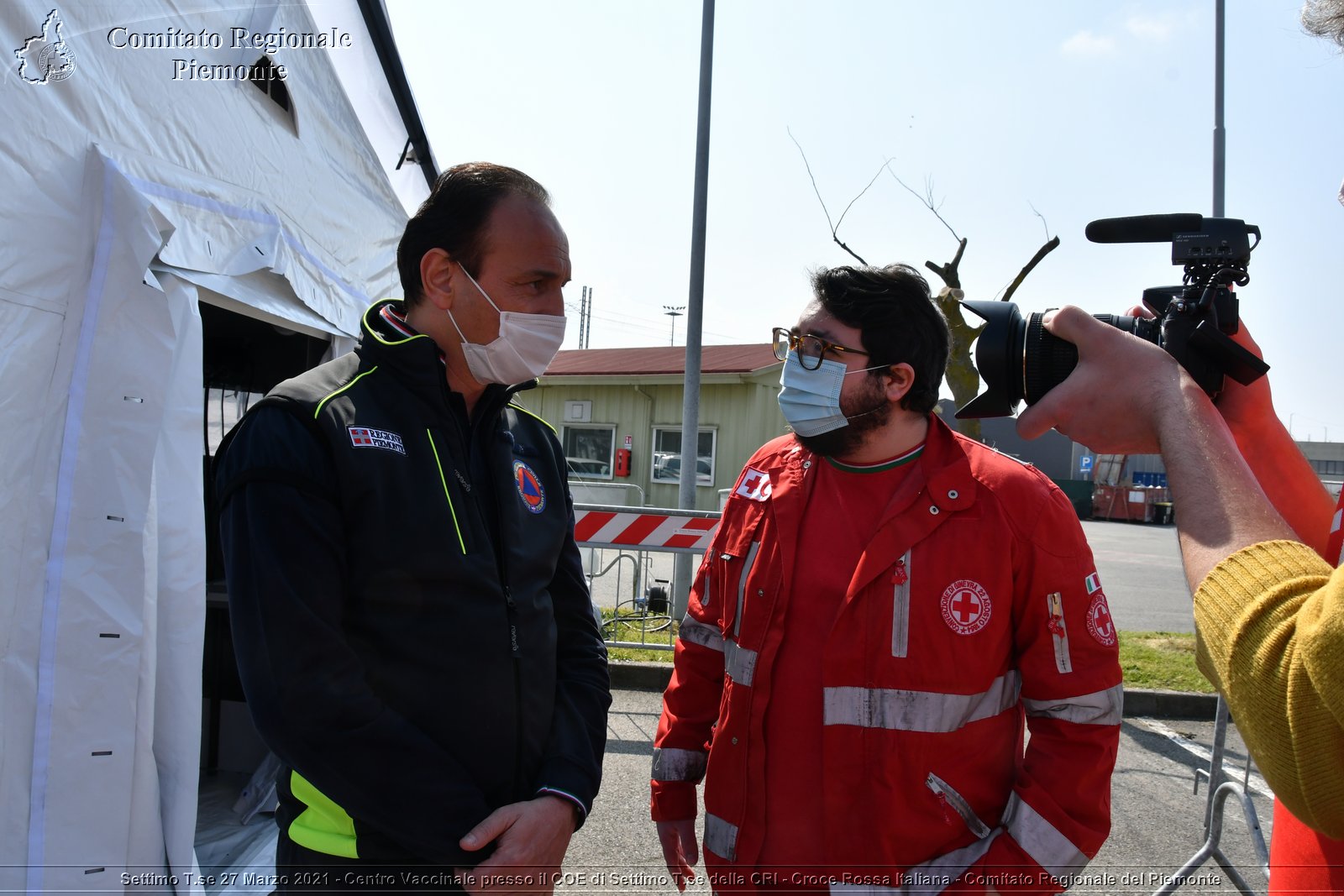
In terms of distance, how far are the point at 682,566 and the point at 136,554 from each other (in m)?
5.24

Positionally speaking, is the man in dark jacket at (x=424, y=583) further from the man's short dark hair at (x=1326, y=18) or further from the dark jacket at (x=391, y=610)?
the man's short dark hair at (x=1326, y=18)

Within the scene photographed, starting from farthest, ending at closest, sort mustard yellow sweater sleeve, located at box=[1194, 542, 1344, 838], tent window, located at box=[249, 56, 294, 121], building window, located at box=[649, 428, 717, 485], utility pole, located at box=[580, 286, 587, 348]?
utility pole, located at box=[580, 286, 587, 348]
building window, located at box=[649, 428, 717, 485]
tent window, located at box=[249, 56, 294, 121]
mustard yellow sweater sleeve, located at box=[1194, 542, 1344, 838]

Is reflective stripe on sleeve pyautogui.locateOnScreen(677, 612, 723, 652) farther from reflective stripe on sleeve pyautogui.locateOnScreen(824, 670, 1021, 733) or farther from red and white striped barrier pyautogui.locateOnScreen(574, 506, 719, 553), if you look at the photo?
red and white striped barrier pyautogui.locateOnScreen(574, 506, 719, 553)

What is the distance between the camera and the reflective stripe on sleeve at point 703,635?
2.08 metres

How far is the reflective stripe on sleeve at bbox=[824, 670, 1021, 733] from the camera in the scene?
167cm

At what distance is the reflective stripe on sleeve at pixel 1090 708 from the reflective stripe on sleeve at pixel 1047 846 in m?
0.21

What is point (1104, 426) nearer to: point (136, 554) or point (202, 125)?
point (136, 554)

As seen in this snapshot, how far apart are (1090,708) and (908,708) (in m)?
0.39

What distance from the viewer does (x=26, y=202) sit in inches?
83.8

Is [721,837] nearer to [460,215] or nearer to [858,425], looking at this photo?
[858,425]

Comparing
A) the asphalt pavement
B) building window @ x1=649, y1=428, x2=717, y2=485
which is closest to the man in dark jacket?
the asphalt pavement

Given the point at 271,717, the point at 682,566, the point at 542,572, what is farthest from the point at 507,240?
the point at 682,566

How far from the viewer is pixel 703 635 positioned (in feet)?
6.89

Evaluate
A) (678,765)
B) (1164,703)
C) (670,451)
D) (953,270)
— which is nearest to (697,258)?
(953,270)
